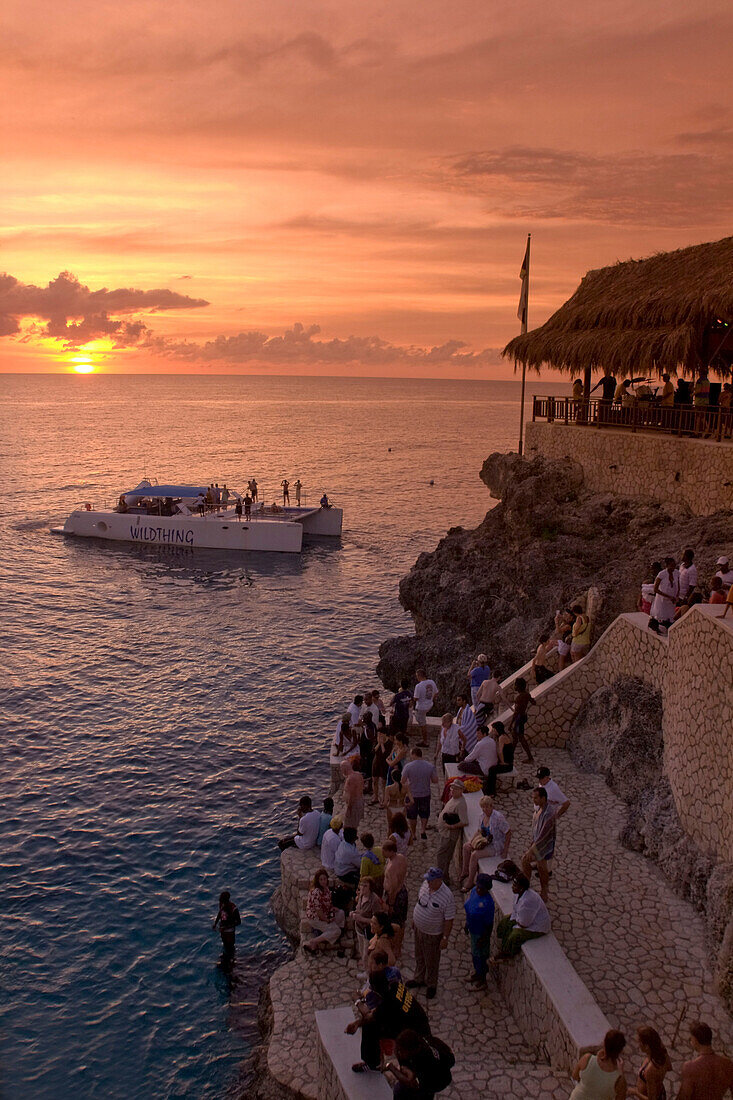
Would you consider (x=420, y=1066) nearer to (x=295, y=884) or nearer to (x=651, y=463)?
(x=295, y=884)

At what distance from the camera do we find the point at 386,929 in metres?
8.69

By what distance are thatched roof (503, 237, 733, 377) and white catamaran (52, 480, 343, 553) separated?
20272 mm

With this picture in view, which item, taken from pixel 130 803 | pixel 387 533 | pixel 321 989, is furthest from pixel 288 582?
pixel 321 989

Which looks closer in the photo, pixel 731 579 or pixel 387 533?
pixel 731 579

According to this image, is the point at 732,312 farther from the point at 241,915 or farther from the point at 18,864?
the point at 18,864

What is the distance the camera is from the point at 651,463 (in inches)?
859

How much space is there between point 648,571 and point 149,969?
42.3 ft

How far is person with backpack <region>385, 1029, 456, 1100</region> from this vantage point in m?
6.23

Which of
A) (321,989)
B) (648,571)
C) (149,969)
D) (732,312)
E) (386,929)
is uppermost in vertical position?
(732,312)

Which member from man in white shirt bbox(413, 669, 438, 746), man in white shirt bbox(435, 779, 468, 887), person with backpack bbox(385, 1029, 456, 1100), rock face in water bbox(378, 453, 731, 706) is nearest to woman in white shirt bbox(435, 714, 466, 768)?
man in white shirt bbox(413, 669, 438, 746)

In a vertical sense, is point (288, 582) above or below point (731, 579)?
below

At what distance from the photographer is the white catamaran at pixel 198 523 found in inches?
1758

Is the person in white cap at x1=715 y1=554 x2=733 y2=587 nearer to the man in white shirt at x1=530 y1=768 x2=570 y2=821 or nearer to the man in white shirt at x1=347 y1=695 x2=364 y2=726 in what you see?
the man in white shirt at x1=530 y1=768 x2=570 y2=821

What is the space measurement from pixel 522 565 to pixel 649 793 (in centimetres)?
1215
